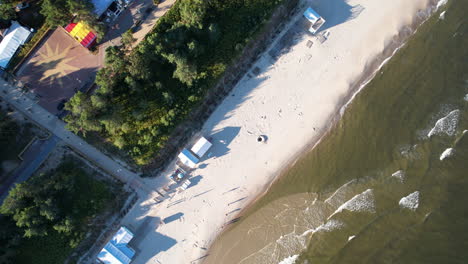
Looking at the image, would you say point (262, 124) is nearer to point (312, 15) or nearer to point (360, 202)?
point (312, 15)

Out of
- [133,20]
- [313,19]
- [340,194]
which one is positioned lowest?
[340,194]

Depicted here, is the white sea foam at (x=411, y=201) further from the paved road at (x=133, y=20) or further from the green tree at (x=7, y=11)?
the green tree at (x=7, y=11)

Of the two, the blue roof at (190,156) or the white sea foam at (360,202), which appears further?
the white sea foam at (360,202)

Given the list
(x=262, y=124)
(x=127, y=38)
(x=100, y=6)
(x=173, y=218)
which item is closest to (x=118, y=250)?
(x=173, y=218)

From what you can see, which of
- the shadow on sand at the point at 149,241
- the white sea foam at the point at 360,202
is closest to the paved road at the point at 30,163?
the shadow on sand at the point at 149,241

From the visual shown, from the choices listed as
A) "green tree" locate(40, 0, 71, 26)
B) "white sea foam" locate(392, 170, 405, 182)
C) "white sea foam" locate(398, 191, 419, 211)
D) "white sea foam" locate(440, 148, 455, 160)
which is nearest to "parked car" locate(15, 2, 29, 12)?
"green tree" locate(40, 0, 71, 26)

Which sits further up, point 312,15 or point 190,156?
point 312,15

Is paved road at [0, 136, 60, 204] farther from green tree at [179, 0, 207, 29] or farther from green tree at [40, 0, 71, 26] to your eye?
green tree at [179, 0, 207, 29]
